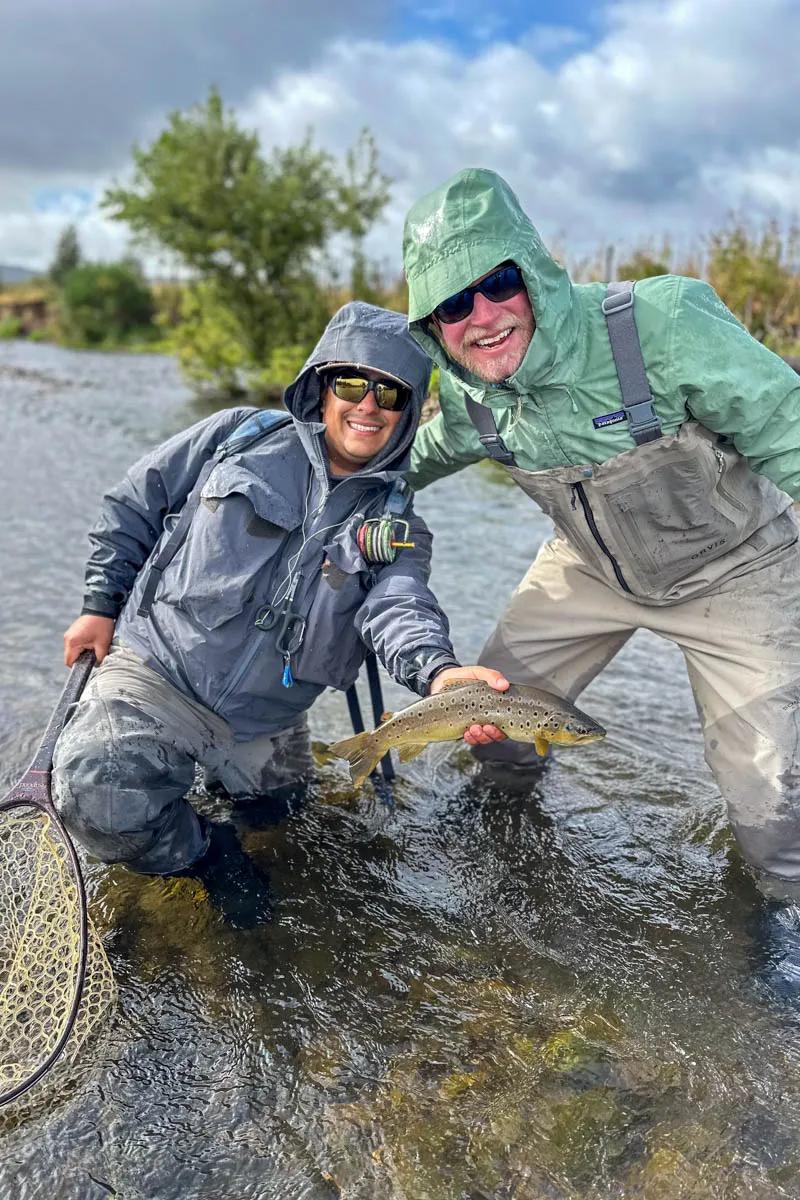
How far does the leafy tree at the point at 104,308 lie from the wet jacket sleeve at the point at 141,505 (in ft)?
182

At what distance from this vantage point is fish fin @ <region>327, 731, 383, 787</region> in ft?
13.4

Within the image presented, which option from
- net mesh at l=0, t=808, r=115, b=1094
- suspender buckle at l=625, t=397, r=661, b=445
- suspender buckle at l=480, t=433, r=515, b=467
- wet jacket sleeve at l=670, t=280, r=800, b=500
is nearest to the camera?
net mesh at l=0, t=808, r=115, b=1094

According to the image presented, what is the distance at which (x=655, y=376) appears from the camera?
3.61 meters

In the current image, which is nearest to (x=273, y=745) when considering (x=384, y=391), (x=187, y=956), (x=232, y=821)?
(x=232, y=821)

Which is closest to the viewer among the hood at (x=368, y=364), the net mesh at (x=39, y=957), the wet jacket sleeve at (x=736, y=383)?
the net mesh at (x=39, y=957)

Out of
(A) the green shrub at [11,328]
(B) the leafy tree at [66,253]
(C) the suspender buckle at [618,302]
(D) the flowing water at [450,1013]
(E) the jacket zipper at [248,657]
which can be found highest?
(B) the leafy tree at [66,253]

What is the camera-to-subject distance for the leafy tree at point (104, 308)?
182 feet

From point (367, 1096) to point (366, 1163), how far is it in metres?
0.25

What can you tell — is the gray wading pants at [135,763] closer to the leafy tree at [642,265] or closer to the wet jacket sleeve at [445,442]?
the wet jacket sleeve at [445,442]

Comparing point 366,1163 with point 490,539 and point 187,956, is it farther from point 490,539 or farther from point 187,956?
point 490,539

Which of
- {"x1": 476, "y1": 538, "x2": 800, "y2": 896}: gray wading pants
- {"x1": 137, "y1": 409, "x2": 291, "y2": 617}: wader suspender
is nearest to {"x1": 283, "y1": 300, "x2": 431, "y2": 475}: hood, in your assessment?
{"x1": 137, "y1": 409, "x2": 291, "y2": 617}: wader suspender

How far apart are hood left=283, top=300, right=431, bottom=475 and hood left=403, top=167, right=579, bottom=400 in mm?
275

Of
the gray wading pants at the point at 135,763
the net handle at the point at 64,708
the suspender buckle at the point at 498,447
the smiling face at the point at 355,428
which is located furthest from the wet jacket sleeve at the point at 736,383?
the net handle at the point at 64,708

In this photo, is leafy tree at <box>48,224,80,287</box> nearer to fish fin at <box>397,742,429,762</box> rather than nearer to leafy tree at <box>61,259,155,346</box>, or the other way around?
leafy tree at <box>61,259,155,346</box>
